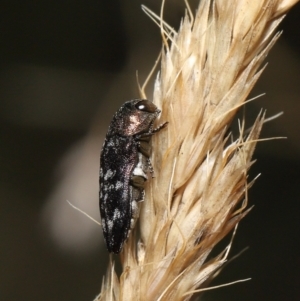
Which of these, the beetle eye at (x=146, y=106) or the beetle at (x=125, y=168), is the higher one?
the beetle eye at (x=146, y=106)

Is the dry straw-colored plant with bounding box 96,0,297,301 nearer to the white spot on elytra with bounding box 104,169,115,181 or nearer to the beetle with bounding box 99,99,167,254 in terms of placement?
the beetle with bounding box 99,99,167,254

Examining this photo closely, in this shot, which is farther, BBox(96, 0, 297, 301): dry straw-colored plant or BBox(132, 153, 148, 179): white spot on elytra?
BBox(132, 153, 148, 179): white spot on elytra

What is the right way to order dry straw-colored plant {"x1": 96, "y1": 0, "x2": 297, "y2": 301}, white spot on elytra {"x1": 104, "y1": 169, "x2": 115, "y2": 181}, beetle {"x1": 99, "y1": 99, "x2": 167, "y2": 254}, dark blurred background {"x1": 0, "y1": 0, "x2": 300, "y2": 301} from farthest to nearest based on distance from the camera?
dark blurred background {"x1": 0, "y1": 0, "x2": 300, "y2": 301}
white spot on elytra {"x1": 104, "y1": 169, "x2": 115, "y2": 181}
beetle {"x1": 99, "y1": 99, "x2": 167, "y2": 254}
dry straw-colored plant {"x1": 96, "y1": 0, "x2": 297, "y2": 301}

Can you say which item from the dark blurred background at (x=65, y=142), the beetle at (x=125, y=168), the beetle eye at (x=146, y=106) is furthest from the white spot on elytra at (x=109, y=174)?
the dark blurred background at (x=65, y=142)

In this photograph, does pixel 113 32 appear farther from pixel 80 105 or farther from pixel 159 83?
pixel 159 83

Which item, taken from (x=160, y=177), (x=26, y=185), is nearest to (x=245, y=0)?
(x=160, y=177)

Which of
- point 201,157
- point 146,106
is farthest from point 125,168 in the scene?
point 201,157

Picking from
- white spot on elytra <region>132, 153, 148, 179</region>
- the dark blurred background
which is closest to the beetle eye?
white spot on elytra <region>132, 153, 148, 179</region>

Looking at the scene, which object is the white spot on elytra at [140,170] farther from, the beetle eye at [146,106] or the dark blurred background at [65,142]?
the dark blurred background at [65,142]
